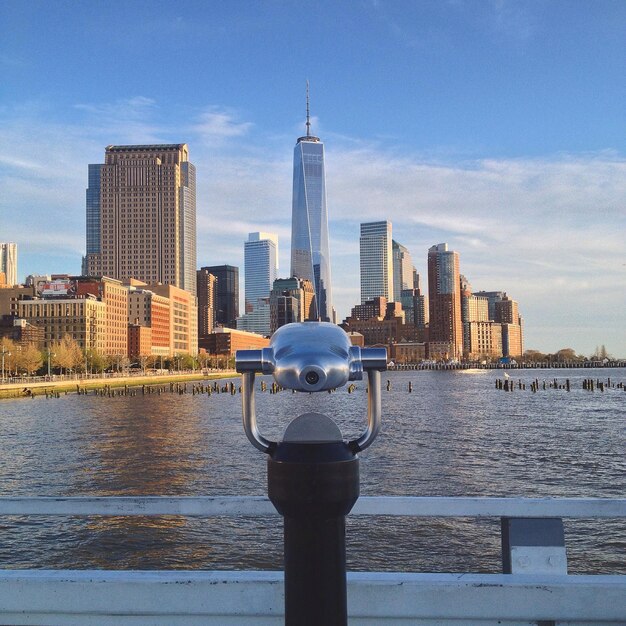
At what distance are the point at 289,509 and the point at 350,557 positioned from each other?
706 inches

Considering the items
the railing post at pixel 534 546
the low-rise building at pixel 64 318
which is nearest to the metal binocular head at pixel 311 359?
the railing post at pixel 534 546

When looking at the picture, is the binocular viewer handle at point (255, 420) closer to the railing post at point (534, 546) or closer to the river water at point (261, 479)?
the railing post at point (534, 546)

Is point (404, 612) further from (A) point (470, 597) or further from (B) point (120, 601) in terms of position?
(B) point (120, 601)

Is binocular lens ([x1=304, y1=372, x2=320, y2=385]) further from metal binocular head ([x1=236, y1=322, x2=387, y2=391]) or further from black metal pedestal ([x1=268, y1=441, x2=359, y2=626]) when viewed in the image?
black metal pedestal ([x1=268, y1=441, x2=359, y2=626])

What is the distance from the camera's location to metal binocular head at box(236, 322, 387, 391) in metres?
2.83

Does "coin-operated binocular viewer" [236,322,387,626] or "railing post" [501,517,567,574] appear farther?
"railing post" [501,517,567,574]

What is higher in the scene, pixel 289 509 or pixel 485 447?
pixel 289 509

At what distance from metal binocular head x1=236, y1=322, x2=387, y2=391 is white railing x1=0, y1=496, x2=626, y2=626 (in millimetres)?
1912

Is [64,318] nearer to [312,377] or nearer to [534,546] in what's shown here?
[534,546]

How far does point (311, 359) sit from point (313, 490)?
0.51 metres

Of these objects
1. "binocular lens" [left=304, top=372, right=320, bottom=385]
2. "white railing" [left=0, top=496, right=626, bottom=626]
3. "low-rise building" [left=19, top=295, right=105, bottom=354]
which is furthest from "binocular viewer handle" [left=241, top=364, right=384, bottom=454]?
"low-rise building" [left=19, top=295, right=105, bottom=354]

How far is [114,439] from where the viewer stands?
1960 inches

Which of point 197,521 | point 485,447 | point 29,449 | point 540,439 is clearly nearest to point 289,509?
point 197,521

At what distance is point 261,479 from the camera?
30984 mm
